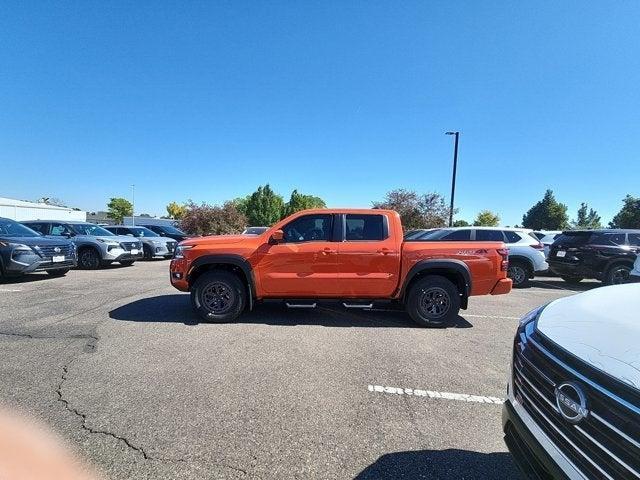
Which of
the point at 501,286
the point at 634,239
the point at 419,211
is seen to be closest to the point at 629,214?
the point at 419,211

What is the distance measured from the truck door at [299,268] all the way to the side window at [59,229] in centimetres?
1070

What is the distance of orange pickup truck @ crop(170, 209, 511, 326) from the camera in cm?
560

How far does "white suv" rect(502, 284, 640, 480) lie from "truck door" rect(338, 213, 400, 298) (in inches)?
134

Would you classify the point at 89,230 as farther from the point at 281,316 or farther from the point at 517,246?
the point at 517,246

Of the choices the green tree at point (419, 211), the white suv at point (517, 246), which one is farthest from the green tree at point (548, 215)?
the white suv at point (517, 246)

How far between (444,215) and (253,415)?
27794mm

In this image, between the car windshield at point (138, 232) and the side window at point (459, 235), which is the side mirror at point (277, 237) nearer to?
the side window at point (459, 235)

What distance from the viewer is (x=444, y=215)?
28438 millimetres

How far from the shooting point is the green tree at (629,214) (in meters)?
49.3

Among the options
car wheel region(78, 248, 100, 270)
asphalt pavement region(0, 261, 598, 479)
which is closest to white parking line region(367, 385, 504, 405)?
asphalt pavement region(0, 261, 598, 479)

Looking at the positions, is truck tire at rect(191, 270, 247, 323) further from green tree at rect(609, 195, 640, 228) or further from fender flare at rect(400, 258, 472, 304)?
green tree at rect(609, 195, 640, 228)

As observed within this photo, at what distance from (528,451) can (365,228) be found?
424 cm

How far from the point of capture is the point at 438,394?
3.46 m

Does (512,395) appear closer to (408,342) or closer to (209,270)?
(408,342)
